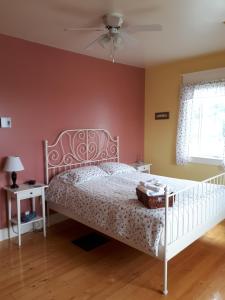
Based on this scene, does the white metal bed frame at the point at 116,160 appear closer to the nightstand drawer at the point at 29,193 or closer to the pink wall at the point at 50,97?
the pink wall at the point at 50,97

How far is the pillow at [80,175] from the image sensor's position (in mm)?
3368

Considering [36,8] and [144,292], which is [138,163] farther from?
[36,8]

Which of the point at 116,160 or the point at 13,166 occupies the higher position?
the point at 13,166

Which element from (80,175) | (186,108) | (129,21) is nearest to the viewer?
(129,21)

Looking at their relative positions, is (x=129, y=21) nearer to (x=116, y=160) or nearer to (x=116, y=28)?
(x=116, y=28)

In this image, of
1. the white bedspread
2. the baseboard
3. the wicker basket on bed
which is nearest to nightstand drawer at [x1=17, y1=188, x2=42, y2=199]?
the white bedspread

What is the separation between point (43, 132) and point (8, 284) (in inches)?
74.9

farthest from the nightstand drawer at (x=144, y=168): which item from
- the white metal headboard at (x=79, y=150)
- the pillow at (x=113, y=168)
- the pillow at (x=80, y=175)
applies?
the pillow at (x=80, y=175)

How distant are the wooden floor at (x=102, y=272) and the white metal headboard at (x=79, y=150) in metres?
1.05

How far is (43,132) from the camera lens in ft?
11.5

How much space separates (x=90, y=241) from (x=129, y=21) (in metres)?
2.61

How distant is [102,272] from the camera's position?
2521 mm

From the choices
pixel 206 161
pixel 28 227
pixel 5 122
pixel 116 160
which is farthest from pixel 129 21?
pixel 28 227

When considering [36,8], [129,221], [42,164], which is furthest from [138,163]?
[36,8]
